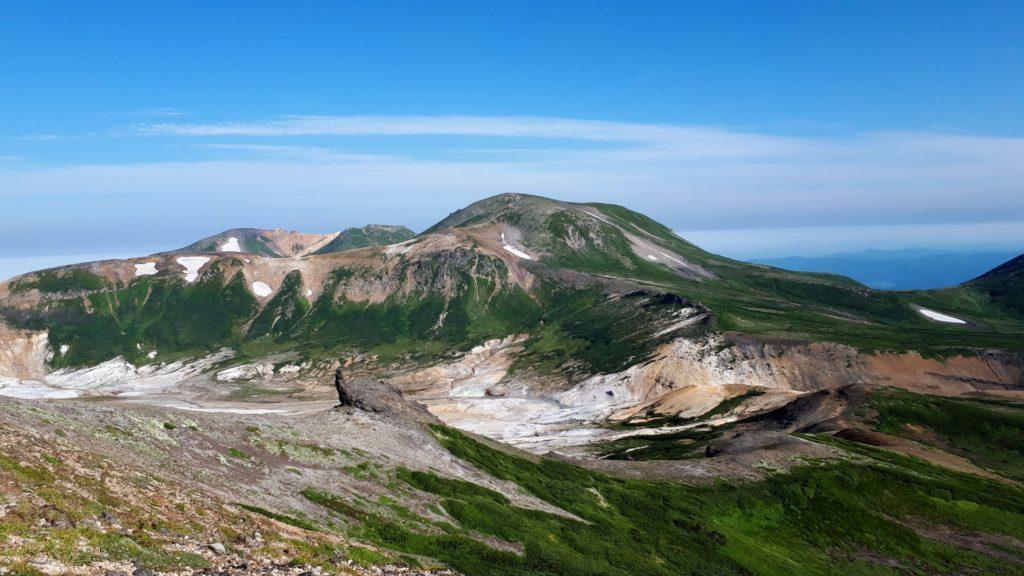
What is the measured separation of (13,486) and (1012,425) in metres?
143

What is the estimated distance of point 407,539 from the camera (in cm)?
4466

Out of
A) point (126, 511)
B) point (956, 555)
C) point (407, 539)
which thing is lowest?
point (956, 555)

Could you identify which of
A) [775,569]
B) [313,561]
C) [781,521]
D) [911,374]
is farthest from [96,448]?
[911,374]

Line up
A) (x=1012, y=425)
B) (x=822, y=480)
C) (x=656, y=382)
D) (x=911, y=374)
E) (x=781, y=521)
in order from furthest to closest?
(x=656, y=382) → (x=911, y=374) → (x=1012, y=425) → (x=822, y=480) → (x=781, y=521)

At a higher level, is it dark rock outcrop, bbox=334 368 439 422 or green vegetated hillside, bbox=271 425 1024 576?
dark rock outcrop, bbox=334 368 439 422

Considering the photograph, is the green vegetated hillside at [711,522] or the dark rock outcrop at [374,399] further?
the dark rock outcrop at [374,399]

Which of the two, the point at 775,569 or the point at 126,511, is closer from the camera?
the point at 126,511

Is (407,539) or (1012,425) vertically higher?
(407,539)

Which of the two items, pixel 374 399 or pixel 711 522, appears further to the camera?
pixel 374 399

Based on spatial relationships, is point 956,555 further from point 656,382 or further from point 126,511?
point 656,382

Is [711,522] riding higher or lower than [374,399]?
lower

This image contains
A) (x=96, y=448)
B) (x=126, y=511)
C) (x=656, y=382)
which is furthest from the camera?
(x=656, y=382)

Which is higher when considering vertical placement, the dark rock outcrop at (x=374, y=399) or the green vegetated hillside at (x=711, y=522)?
the dark rock outcrop at (x=374, y=399)

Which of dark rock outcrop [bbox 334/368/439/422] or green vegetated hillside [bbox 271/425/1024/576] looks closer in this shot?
green vegetated hillside [bbox 271/425/1024/576]
